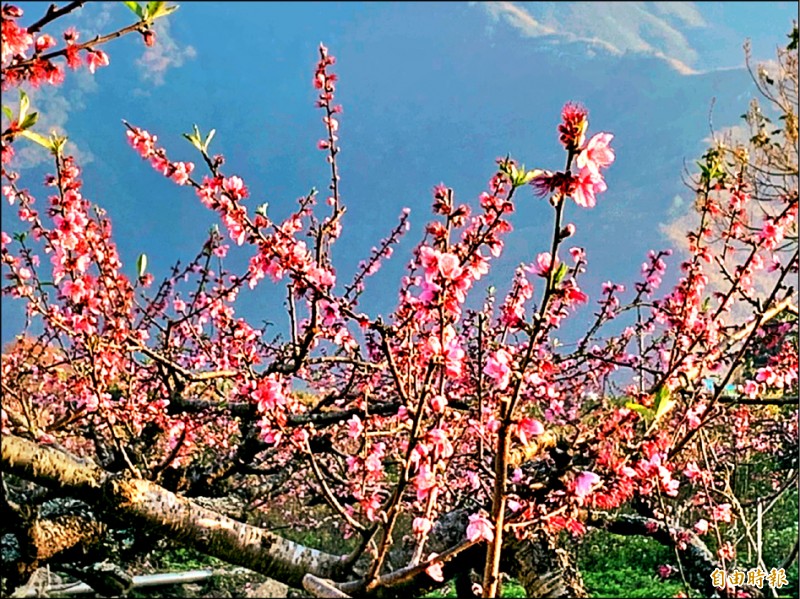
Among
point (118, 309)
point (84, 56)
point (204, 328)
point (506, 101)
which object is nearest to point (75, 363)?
point (118, 309)

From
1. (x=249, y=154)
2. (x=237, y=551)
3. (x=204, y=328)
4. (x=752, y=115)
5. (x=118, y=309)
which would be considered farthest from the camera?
(x=249, y=154)

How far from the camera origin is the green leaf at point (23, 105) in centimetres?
115

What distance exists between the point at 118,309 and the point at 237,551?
1.24 metres

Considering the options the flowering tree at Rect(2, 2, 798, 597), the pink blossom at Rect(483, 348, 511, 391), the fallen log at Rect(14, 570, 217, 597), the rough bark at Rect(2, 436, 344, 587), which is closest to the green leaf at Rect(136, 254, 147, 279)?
the flowering tree at Rect(2, 2, 798, 597)

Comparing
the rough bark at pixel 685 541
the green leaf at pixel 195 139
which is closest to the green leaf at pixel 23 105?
the green leaf at pixel 195 139

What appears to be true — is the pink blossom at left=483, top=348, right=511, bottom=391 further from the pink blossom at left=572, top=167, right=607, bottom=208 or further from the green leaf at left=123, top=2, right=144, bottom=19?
the green leaf at left=123, top=2, right=144, bottom=19

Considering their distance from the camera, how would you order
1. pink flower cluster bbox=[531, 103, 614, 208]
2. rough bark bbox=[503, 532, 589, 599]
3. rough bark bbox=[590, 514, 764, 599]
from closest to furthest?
pink flower cluster bbox=[531, 103, 614, 208] < rough bark bbox=[503, 532, 589, 599] < rough bark bbox=[590, 514, 764, 599]

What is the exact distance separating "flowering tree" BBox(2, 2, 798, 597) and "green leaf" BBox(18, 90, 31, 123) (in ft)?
0.06

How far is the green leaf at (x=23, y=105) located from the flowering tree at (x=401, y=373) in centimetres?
2

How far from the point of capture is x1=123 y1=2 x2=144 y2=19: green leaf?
1.29 m

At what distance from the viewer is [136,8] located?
1.33 metres

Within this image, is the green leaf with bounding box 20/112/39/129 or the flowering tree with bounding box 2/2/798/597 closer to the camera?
the green leaf with bounding box 20/112/39/129

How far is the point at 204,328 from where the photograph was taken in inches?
169

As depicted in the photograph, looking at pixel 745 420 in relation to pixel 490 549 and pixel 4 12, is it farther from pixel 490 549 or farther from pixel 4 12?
pixel 4 12
